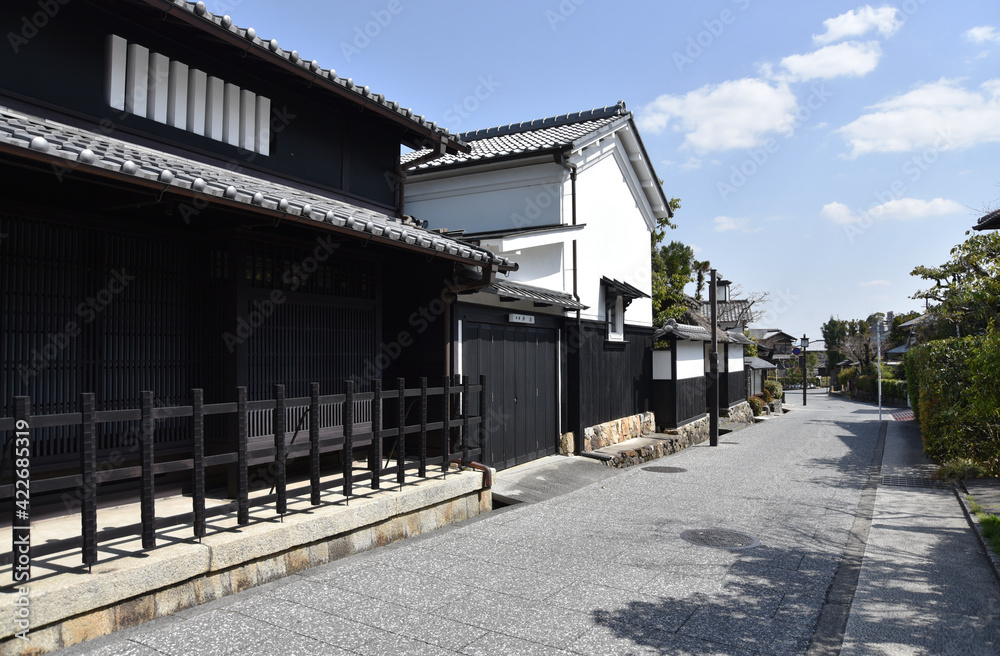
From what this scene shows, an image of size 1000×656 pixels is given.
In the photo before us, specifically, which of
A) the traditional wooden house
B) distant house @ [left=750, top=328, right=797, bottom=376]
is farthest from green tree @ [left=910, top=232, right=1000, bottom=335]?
distant house @ [left=750, top=328, right=797, bottom=376]

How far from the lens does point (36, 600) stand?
3914 millimetres

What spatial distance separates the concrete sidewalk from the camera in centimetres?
450

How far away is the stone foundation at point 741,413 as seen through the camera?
23.7 meters

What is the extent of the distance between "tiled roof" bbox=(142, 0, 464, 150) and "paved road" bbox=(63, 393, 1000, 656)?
5759 mm

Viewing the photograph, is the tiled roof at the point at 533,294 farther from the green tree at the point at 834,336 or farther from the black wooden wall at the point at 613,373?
the green tree at the point at 834,336

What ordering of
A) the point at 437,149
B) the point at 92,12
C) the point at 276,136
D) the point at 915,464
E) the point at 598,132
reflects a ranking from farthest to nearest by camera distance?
the point at 598,132, the point at 915,464, the point at 437,149, the point at 276,136, the point at 92,12

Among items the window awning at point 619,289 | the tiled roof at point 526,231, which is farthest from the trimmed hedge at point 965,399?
the tiled roof at point 526,231

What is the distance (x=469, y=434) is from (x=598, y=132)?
8.83 meters

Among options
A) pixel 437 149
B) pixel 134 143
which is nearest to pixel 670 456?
pixel 437 149

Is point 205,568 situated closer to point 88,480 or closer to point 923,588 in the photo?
point 88,480

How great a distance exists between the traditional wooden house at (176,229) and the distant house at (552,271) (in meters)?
2.05

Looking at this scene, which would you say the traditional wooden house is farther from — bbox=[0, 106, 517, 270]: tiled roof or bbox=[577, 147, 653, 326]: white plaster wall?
bbox=[577, 147, 653, 326]: white plaster wall

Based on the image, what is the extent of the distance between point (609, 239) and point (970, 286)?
9884mm

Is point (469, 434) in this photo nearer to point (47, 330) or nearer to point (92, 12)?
point (47, 330)
